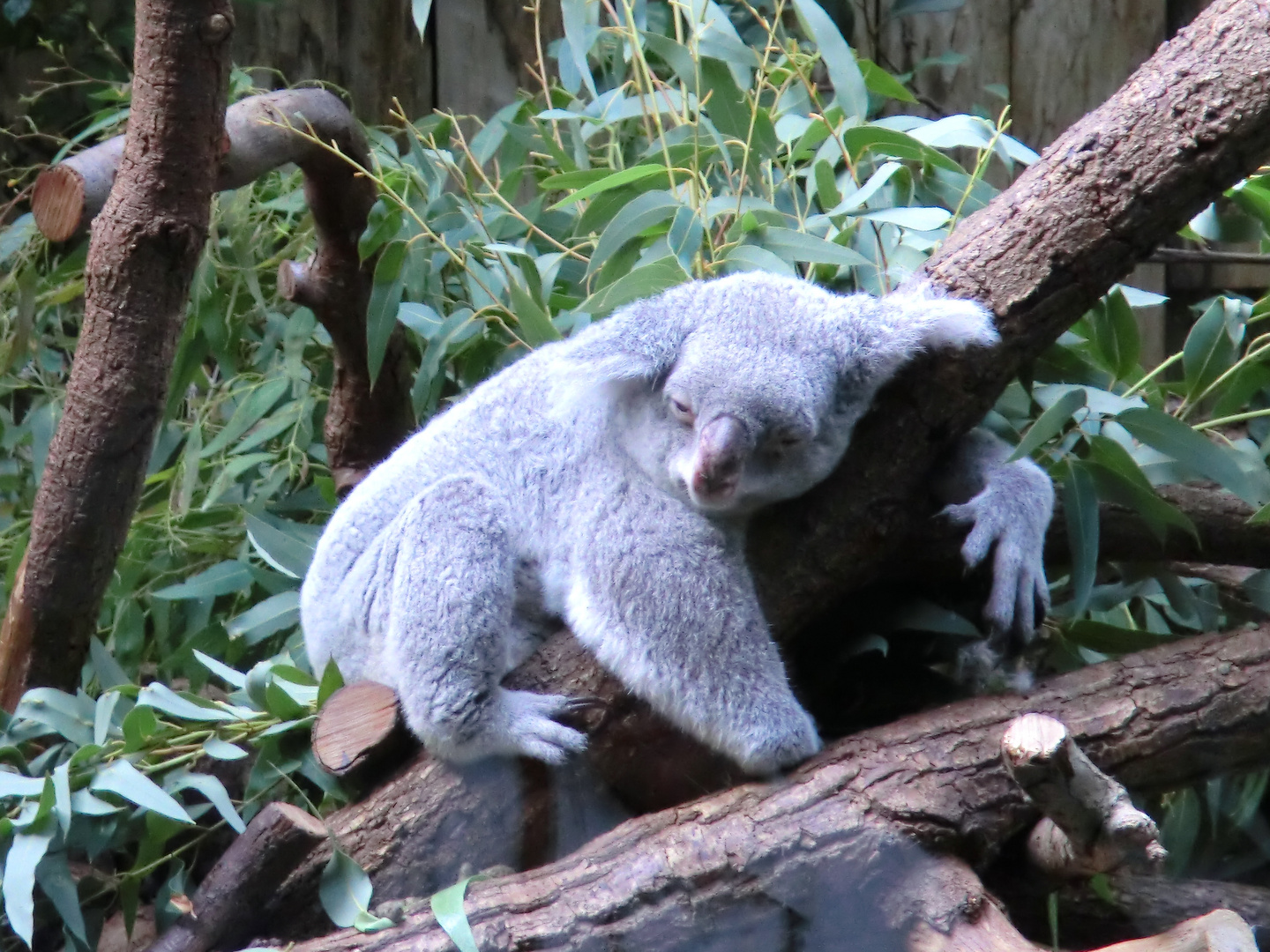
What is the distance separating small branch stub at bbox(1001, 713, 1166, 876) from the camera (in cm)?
153

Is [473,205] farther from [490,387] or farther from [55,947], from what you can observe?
[55,947]

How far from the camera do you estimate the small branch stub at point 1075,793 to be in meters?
1.53

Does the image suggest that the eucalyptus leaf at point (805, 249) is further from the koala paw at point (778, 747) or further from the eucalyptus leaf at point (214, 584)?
the eucalyptus leaf at point (214, 584)

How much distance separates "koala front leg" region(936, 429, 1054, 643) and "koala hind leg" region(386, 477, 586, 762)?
2.41ft

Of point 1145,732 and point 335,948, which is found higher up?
point 1145,732

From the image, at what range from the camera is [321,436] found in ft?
11.3

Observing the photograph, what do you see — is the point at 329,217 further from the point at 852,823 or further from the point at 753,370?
the point at 852,823

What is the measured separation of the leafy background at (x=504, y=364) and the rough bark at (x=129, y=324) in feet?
0.62

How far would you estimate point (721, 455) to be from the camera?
1.86 meters

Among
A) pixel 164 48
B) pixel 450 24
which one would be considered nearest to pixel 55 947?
pixel 164 48

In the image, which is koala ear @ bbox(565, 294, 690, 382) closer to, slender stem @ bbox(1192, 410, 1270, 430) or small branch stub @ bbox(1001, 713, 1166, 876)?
small branch stub @ bbox(1001, 713, 1166, 876)

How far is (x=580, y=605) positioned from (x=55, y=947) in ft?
4.24

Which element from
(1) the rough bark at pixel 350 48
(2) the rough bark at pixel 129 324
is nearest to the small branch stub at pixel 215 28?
(2) the rough bark at pixel 129 324

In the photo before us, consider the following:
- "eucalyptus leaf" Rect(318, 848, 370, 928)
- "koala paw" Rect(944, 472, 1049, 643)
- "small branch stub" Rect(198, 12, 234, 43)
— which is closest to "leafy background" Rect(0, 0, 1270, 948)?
"eucalyptus leaf" Rect(318, 848, 370, 928)
